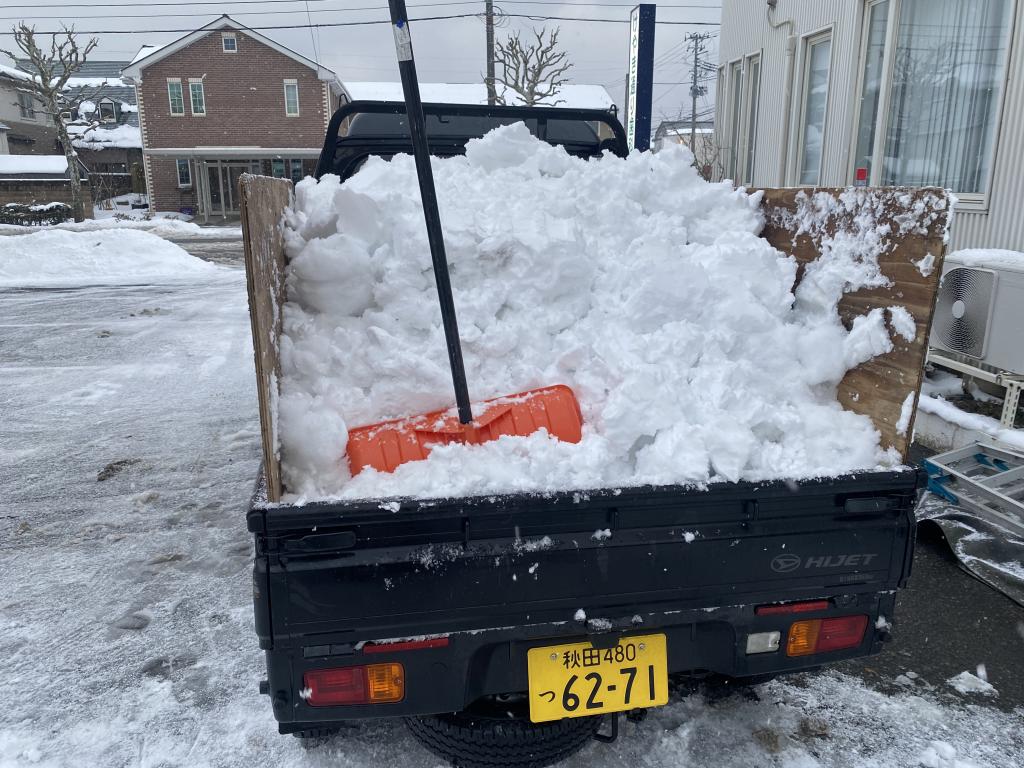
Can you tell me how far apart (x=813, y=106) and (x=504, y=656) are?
785 centimetres

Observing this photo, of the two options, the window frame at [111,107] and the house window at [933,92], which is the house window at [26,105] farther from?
the house window at [933,92]

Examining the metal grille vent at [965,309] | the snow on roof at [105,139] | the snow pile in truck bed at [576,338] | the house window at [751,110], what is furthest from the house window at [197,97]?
the metal grille vent at [965,309]

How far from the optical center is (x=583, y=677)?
204 cm

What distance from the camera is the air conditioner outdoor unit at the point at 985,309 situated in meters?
4.14

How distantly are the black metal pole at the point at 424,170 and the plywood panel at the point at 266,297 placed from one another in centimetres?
46

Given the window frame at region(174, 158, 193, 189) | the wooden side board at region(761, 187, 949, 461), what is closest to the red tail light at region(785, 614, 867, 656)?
the wooden side board at region(761, 187, 949, 461)

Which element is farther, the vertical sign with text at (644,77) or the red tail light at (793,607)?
the vertical sign with text at (644,77)

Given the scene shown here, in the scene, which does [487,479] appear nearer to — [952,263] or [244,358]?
[952,263]

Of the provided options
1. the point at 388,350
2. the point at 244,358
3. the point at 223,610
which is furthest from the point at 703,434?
the point at 244,358

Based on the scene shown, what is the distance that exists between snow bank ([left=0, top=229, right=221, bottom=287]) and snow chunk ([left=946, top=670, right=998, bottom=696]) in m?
14.9

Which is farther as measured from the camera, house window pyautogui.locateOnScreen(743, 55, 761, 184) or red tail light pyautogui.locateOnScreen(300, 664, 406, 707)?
house window pyautogui.locateOnScreen(743, 55, 761, 184)

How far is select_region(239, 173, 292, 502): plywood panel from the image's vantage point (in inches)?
72.5

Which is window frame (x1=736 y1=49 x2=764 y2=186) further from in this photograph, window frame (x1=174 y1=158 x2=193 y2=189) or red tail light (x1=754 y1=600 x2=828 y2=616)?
window frame (x1=174 y1=158 x2=193 y2=189)

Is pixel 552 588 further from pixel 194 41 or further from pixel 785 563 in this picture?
pixel 194 41
